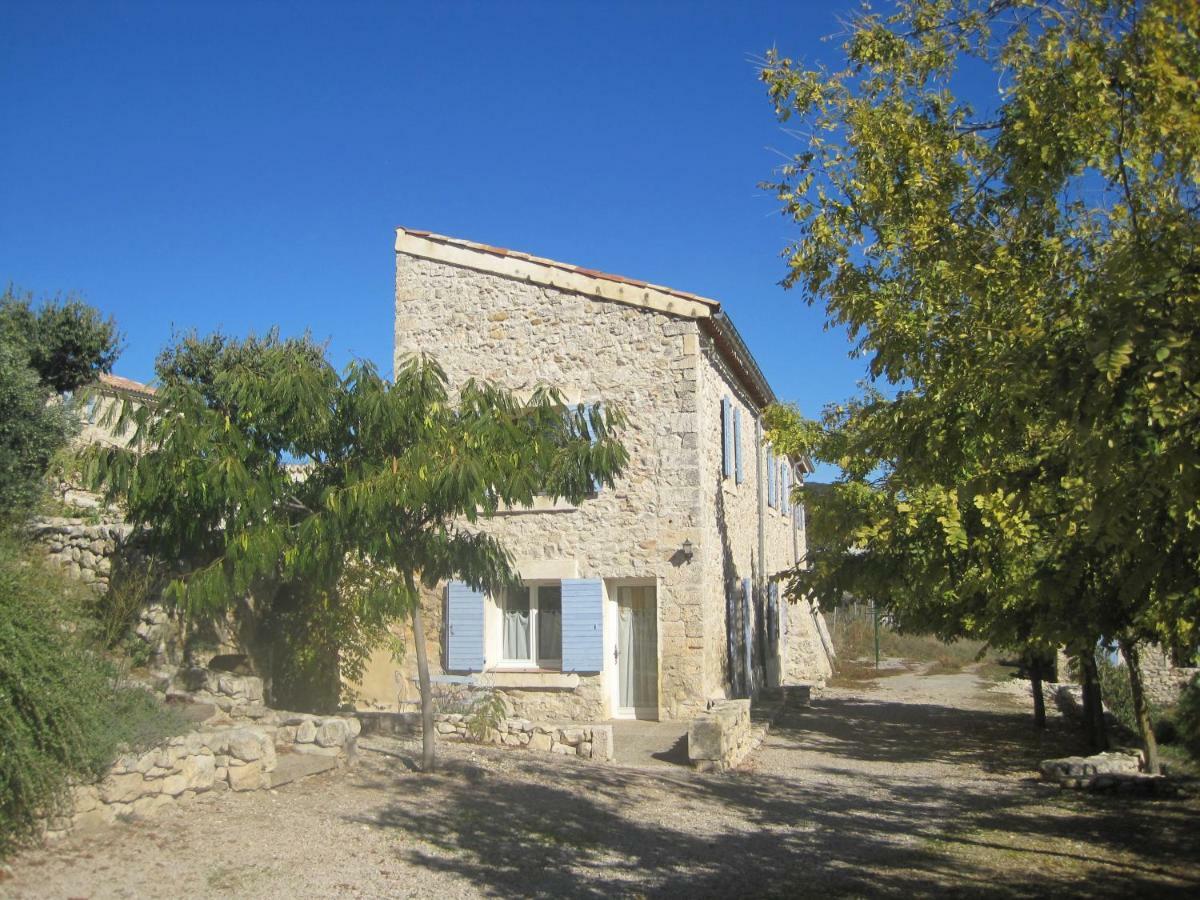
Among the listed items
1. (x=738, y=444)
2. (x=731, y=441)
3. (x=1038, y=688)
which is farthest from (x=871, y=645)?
(x=731, y=441)

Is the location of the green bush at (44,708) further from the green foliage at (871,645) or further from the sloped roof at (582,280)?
the green foliage at (871,645)

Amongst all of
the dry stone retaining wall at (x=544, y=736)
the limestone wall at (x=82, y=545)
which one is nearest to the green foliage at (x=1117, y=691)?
the dry stone retaining wall at (x=544, y=736)

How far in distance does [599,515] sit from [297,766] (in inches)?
260

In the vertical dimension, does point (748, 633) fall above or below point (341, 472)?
below

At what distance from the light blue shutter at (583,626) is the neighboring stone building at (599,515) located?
20 millimetres

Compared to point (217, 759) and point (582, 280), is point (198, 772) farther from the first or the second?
point (582, 280)

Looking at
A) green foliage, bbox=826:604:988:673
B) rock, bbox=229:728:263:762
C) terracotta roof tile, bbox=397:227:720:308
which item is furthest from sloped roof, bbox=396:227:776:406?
green foliage, bbox=826:604:988:673

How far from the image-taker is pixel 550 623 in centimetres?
1484

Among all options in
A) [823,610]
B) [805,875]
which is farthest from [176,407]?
[823,610]

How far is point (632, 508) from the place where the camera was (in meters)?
14.4

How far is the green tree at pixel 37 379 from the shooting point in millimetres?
9930

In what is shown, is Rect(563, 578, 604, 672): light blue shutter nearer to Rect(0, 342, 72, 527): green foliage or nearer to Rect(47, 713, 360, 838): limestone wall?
Rect(47, 713, 360, 838): limestone wall

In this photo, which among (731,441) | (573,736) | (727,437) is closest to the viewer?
(573,736)

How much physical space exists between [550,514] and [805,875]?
8.48 metres
